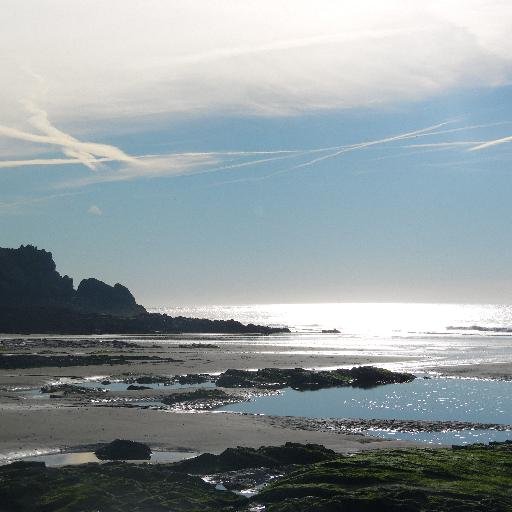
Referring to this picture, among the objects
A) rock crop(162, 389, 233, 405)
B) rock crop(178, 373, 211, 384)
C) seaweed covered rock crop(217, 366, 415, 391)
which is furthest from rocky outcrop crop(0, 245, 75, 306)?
rock crop(162, 389, 233, 405)

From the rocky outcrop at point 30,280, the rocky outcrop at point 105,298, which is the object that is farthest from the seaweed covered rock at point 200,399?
the rocky outcrop at point 105,298

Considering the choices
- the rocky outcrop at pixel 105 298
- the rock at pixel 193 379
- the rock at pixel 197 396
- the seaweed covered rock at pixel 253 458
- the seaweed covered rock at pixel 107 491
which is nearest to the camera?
the seaweed covered rock at pixel 107 491

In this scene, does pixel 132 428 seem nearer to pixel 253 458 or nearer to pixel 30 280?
pixel 253 458

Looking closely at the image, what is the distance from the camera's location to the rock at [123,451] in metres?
26.1

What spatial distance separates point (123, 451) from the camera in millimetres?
26219

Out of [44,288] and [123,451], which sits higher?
[44,288]

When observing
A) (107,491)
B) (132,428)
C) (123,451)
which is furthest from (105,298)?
(107,491)

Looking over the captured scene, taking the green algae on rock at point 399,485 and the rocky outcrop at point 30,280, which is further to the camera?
the rocky outcrop at point 30,280

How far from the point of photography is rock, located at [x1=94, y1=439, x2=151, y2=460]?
2611cm

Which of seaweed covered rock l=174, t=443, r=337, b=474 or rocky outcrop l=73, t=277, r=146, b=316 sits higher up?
rocky outcrop l=73, t=277, r=146, b=316

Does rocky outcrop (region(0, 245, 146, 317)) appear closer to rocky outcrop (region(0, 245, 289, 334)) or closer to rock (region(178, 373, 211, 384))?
rocky outcrop (region(0, 245, 289, 334))

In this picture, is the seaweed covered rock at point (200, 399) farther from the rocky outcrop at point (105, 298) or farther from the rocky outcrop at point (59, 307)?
the rocky outcrop at point (105, 298)

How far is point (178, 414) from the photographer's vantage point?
125 feet

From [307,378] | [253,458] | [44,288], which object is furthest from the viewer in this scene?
[44,288]
